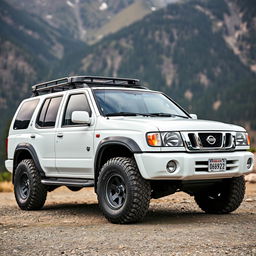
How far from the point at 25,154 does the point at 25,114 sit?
77cm

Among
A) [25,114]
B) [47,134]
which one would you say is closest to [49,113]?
[47,134]

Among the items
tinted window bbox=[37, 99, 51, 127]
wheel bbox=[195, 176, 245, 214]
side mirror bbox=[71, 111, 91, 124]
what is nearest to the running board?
side mirror bbox=[71, 111, 91, 124]

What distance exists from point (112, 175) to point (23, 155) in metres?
3.26

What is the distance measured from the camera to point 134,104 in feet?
26.3

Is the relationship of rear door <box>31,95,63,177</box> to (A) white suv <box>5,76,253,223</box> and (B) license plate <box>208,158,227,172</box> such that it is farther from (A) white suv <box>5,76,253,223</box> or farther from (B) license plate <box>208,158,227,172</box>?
(B) license plate <box>208,158,227,172</box>

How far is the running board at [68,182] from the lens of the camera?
299 inches

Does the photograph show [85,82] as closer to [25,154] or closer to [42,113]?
[42,113]

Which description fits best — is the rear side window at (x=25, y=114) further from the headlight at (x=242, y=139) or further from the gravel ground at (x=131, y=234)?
the headlight at (x=242, y=139)

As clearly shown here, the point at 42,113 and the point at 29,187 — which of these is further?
the point at 42,113

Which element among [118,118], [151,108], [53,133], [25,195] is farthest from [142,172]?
[25,195]

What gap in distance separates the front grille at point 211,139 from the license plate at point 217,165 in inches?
8.4

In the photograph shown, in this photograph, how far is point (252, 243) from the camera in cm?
535

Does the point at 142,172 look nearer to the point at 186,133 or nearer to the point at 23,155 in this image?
the point at 186,133

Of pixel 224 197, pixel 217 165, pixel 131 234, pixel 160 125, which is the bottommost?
pixel 131 234
